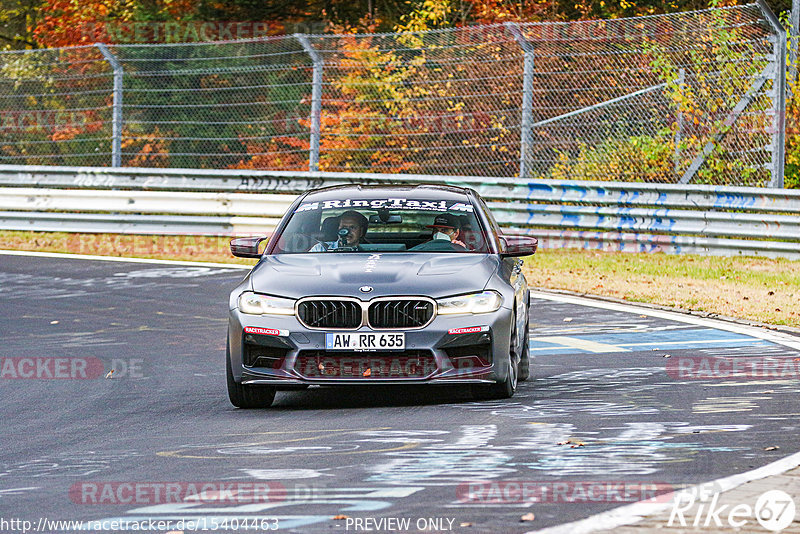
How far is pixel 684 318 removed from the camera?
13.6 m

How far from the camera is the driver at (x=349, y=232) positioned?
9844 millimetres

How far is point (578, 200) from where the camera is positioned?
19.9 m

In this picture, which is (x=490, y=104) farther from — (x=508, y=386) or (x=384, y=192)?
(x=508, y=386)

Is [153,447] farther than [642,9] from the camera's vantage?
No

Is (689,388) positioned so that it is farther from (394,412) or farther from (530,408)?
(394,412)

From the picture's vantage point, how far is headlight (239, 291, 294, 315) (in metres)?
8.73

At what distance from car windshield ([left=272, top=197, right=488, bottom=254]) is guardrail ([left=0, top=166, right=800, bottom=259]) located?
937 centimetres

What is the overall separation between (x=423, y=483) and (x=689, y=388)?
11.5ft

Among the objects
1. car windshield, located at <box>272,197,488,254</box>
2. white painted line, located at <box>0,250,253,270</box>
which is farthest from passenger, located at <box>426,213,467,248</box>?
white painted line, located at <box>0,250,253,270</box>

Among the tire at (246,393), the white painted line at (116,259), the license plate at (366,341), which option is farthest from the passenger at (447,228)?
the white painted line at (116,259)

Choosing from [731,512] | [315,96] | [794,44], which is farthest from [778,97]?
[731,512]

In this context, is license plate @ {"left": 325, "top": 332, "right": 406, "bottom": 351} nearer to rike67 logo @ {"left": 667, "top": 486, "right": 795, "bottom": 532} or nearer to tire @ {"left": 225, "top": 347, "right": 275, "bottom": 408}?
tire @ {"left": 225, "top": 347, "right": 275, "bottom": 408}

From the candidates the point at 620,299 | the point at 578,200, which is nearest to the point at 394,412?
the point at 620,299

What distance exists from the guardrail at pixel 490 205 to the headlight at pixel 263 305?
1115 centimetres
